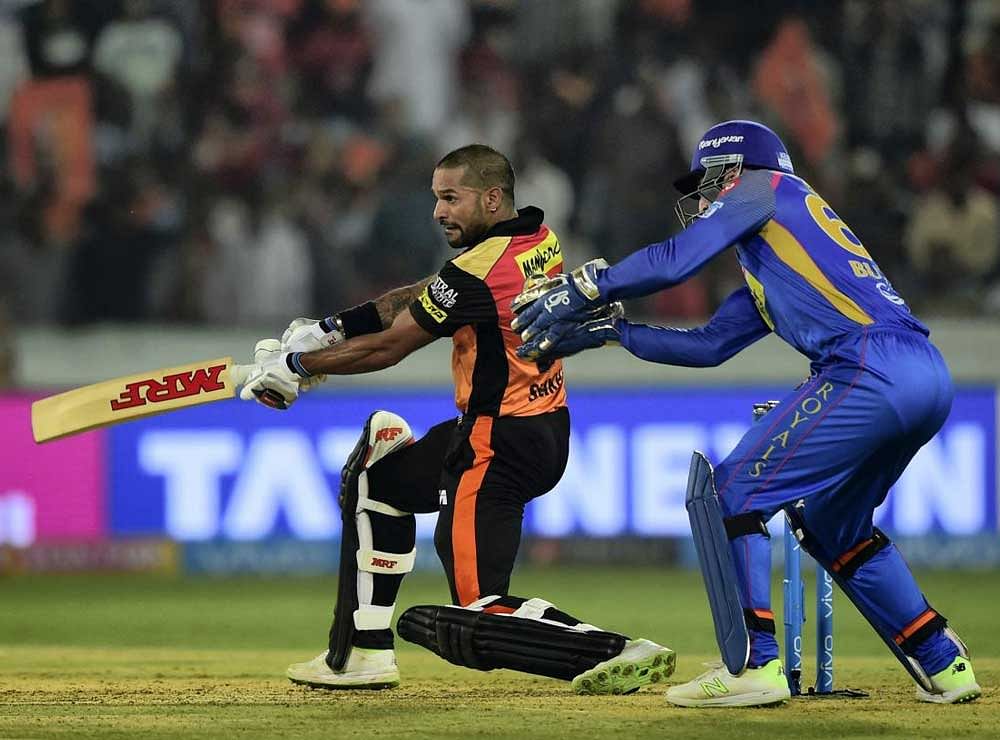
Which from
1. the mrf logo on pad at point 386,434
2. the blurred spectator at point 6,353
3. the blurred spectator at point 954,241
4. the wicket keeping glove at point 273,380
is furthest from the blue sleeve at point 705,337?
the blurred spectator at point 6,353

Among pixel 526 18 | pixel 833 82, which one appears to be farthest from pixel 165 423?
pixel 833 82

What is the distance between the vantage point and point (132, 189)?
12617 mm

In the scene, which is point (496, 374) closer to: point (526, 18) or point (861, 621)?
point (861, 621)

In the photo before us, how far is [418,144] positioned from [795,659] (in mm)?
8111

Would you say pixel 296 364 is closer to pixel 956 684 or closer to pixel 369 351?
pixel 369 351

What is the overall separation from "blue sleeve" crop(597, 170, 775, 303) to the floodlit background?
5.96 m

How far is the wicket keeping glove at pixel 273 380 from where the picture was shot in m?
5.49

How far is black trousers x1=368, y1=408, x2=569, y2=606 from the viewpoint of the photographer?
5270 millimetres

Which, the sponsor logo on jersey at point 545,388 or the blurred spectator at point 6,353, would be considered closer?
the sponsor logo on jersey at point 545,388

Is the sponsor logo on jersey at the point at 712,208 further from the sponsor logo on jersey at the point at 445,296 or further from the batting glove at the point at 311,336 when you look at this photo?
the batting glove at the point at 311,336

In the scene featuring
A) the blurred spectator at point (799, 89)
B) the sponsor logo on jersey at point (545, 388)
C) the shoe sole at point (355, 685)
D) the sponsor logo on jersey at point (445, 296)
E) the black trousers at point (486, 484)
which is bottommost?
the shoe sole at point (355, 685)

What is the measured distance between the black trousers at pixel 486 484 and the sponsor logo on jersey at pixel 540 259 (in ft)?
1.58

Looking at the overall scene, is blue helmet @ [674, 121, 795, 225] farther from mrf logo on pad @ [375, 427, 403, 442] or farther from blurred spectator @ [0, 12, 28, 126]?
blurred spectator @ [0, 12, 28, 126]

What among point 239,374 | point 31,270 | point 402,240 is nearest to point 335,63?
point 402,240
